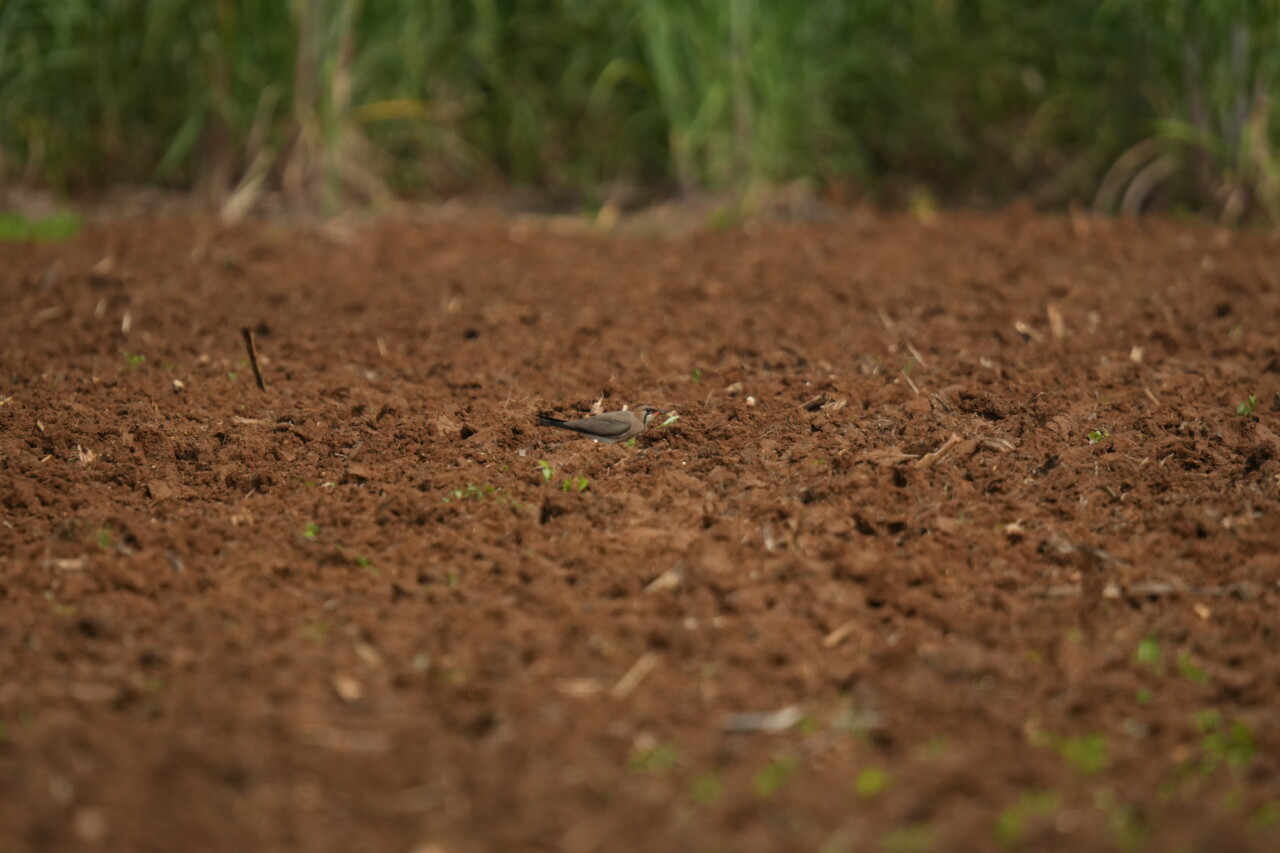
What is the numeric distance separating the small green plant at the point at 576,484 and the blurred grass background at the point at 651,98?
261 centimetres

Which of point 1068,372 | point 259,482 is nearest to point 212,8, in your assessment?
point 259,482

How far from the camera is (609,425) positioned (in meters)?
2.61

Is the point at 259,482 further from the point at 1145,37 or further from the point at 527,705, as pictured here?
the point at 1145,37

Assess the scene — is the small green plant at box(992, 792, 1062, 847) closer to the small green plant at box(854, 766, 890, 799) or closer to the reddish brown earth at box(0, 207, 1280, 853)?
the reddish brown earth at box(0, 207, 1280, 853)

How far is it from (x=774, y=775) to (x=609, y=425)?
1131 mm

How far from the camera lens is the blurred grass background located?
181 inches

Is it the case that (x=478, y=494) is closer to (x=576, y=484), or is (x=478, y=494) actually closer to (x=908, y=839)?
(x=576, y=484)

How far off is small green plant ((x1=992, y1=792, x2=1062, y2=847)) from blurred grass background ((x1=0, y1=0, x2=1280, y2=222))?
11.8 feet

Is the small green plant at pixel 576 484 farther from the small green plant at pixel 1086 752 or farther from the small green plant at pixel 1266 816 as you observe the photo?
the small green plant at pixel 1266 816

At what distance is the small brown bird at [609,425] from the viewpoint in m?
2.59

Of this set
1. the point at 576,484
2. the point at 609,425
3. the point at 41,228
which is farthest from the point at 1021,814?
Answer: the point at 41,228

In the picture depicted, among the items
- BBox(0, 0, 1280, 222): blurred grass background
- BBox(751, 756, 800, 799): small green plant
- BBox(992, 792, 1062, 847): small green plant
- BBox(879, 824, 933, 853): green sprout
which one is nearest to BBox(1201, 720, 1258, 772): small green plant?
BBox(992, 792, 1062, 847): small green plant

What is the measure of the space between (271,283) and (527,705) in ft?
7.99

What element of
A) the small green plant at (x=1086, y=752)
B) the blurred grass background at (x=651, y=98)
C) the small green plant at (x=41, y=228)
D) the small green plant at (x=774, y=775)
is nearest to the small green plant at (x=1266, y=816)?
the small green plant at (x=1086, y=752)
